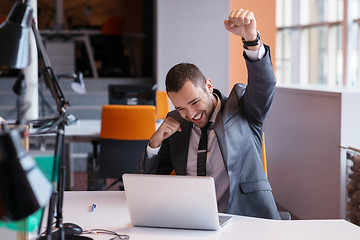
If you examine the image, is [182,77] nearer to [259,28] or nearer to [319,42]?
[259,28]

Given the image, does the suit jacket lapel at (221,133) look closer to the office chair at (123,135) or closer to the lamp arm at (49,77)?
the lamp arm at (49,77)

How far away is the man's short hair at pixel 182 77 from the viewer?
91.3 inches

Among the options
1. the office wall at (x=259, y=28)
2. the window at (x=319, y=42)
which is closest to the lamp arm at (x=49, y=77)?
the office wall at (x=259, y=28)

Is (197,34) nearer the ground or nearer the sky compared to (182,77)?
nearer the sky

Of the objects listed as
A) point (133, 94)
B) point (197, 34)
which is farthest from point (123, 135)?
point (197, 34)

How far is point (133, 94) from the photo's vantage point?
495cm

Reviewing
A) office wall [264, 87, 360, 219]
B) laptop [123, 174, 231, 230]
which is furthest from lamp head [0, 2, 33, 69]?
office wall [264, 87, 360, 219]

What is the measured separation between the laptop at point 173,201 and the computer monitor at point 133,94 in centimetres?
299

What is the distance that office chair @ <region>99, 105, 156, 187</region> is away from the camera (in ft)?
14.0

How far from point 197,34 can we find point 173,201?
238 inches

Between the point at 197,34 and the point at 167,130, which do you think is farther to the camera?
the point at 197,34

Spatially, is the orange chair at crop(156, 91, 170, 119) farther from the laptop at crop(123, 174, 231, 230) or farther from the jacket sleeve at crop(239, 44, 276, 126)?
the laptop at crop(123, 174, 231, 230)

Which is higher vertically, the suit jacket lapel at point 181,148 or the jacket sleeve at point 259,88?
the jacket sleeve at point 259,88

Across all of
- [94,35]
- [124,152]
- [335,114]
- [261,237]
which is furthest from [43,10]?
[261,237]
